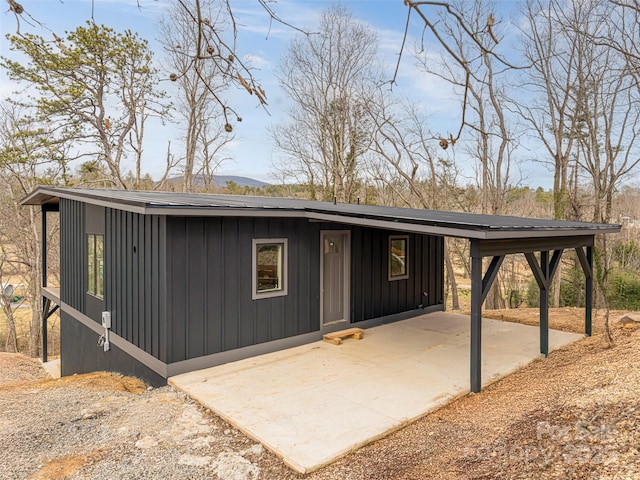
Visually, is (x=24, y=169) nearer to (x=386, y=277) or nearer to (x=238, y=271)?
(x=238, y=271)

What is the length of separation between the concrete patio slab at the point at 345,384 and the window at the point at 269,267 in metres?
0.93

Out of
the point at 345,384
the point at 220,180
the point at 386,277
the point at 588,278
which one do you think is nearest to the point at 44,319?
the point at 386,277

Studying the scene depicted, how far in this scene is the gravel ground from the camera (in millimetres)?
3279

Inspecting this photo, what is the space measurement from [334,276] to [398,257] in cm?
176

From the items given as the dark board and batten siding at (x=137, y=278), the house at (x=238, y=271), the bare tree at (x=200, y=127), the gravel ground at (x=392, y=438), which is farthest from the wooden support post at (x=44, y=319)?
the bare tree at (x=200, y=127)

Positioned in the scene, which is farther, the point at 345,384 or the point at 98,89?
the point at 98,89

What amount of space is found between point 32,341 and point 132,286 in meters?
14.4

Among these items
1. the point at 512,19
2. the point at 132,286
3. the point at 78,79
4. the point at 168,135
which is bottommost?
the point at 132,286

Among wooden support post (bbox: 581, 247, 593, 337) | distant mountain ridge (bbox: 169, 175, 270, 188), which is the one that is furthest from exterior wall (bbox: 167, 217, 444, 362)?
distant mountain ridge (bbox: 169, 175, 270, 188)

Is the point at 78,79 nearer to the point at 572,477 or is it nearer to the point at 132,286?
the point at 132,286

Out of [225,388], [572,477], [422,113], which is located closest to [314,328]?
[225,388]

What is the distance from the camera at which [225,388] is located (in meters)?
5.10

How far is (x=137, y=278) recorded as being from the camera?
6125mm

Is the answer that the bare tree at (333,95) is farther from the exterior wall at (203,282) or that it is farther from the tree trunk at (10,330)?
the tree trunk at (10,330)
